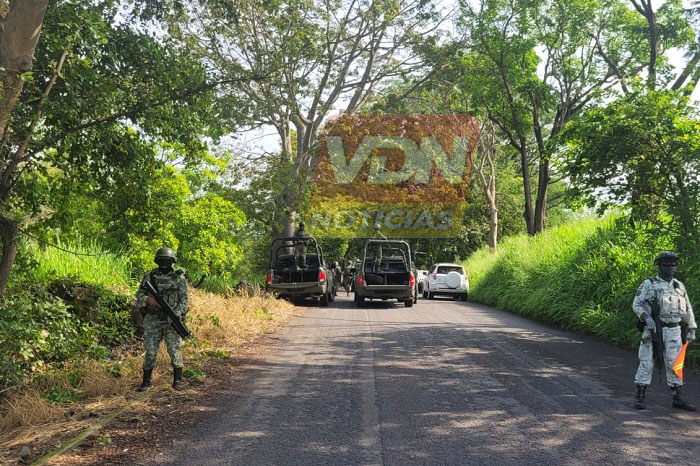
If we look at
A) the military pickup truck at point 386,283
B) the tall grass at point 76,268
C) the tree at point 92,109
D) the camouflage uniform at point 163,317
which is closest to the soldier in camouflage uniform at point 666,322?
the camouflage uniform at point 163,317

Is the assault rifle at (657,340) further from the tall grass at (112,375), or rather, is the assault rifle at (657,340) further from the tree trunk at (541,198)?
the tree trunk at (541,198)

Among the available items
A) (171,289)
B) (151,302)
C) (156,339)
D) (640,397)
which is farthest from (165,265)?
(640,397)

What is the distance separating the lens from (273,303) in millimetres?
16094

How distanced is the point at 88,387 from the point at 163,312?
1.12 m

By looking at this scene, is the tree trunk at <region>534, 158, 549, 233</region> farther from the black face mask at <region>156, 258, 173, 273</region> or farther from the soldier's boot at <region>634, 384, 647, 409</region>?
the black face mask at <region>156, 258, 173, 273</region>

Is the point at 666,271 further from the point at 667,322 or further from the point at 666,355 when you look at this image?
the point at 666,355

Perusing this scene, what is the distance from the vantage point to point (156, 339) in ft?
21.8

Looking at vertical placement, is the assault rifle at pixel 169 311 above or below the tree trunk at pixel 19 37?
below

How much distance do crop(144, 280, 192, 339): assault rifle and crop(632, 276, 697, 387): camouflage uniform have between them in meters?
4.98

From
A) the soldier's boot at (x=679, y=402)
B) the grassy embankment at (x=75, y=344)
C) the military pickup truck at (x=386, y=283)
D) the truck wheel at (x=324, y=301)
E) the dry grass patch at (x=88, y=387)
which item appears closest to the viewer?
the dry grass patch at (x=88, y=387)

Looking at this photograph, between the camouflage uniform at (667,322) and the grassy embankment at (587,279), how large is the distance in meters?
2.71

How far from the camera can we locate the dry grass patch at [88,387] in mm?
5109

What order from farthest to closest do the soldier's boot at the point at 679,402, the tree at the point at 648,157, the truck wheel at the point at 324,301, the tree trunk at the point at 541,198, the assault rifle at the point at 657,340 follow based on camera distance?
the tree trunk at the point at 541,198, the truck wheel at the point at 324,301, the tree at the point at 648,157, the assault rifle at the point at 657,340, the soldier's boot at the point at 679,402

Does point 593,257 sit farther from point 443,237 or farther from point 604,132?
point 443,237
